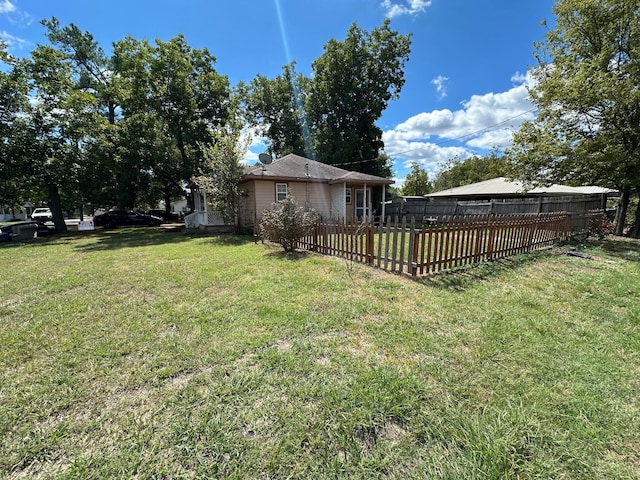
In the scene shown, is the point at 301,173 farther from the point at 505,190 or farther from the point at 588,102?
the point at 505,190

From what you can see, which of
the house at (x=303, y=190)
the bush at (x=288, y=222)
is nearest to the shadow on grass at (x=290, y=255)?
the bush at (x=288, y=222)

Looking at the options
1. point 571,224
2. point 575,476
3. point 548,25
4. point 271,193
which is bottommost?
point 575,476

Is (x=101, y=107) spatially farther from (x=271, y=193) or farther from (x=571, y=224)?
(x=571, y=224)

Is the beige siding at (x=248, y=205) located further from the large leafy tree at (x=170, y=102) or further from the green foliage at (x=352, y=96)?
the green foliage at (x=352, y=96)

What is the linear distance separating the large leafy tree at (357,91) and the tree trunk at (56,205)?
19365mm

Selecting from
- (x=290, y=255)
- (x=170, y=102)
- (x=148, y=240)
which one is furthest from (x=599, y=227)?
(x=170, y=102)

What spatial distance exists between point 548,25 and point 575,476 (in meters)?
19.6

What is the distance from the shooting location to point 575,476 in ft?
5.62

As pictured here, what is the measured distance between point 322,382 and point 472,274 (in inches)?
188

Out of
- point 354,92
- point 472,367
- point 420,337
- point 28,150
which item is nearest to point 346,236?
point 420,337

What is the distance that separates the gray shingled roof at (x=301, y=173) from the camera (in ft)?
46.7

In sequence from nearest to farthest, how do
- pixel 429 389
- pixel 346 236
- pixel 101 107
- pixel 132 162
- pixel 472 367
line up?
pixel 429 389, pixel 472 367, pixel 346 236, pixel 132 162, pixel 101 107

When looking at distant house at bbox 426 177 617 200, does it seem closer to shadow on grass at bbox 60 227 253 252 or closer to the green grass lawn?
the green grass lawn

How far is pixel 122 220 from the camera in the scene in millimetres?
23188
